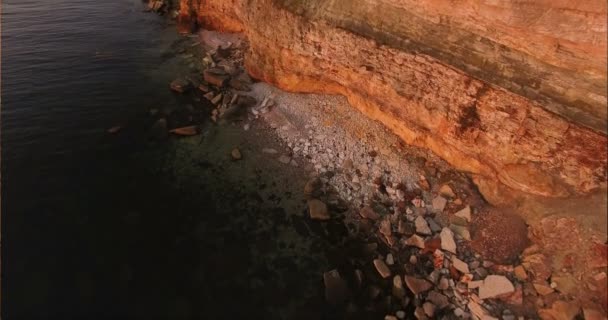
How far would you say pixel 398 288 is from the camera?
49.9 ft

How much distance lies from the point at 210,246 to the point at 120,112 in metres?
14.7

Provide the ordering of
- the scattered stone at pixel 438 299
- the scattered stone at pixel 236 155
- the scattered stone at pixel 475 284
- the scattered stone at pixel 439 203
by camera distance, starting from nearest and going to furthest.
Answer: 1. the scattered stone at pixel 438 299
2. the scattered stone at pixel 475 284
3. the scattered stone at pixel 439 203
4. the scattered stone at pixel 236 155

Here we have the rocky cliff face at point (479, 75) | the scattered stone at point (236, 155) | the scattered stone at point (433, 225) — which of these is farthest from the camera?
the scattered stone at point (236, 155)

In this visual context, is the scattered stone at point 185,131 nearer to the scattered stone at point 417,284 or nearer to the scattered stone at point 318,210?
the scattered stone at point 318,210

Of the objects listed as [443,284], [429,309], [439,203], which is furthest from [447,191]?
[429,309]

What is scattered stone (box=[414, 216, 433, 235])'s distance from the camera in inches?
690

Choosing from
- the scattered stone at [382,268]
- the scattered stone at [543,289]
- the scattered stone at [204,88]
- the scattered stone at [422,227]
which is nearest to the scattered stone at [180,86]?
the scattered stone at [204,88]

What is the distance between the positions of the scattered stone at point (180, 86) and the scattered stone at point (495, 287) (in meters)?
25.2

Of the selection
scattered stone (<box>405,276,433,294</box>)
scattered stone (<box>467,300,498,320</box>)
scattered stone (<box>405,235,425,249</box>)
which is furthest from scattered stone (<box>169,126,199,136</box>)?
scattered stone (<box>467,300,498,320</box>)

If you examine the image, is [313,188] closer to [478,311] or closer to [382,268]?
[382,268]

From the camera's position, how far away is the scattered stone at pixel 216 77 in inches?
1122

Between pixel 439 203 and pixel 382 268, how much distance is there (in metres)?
5.58

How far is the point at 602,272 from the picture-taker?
1439 cm

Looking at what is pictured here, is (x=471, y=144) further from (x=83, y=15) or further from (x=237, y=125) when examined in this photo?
(x=83, y=15)
